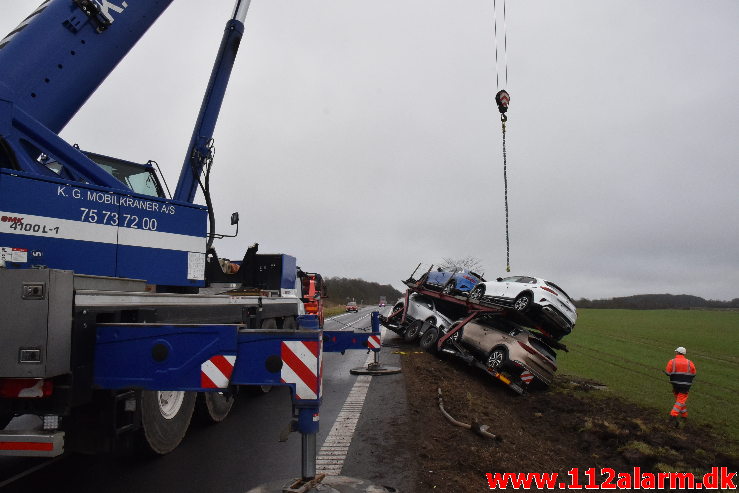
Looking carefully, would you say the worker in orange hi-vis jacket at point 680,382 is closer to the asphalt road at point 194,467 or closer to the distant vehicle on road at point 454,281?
the asphalt road at point 194,467

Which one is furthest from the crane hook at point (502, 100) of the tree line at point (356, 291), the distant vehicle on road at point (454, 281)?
the tree line at point (356, 291)

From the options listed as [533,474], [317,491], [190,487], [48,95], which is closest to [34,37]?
[48,95]

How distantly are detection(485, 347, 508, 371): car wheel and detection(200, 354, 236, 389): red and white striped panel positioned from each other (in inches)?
A: 391

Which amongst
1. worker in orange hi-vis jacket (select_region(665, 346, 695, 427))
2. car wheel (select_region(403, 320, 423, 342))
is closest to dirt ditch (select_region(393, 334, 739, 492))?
worker in orange hi-vis jacket (select_region(665, 346, 695, 427))

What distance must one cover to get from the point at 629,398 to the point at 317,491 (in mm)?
11106

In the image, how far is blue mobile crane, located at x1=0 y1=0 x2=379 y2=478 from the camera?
11.3ft

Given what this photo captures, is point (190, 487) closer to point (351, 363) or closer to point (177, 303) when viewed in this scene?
point (177, 303)

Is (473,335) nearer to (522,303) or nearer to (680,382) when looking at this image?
(522,303)

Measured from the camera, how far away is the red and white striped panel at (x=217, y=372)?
11.7 ft

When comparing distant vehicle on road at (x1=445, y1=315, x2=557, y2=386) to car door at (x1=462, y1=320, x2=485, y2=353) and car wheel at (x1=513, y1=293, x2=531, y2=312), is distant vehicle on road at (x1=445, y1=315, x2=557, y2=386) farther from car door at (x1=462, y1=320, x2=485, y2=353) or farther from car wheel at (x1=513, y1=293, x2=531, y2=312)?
car wheel at (x1=513, y1=293, x2=531, y2=312)

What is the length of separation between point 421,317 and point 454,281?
6.01 feet

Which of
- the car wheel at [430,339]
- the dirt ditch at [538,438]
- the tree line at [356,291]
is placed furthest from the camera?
the tree line at [356,291]

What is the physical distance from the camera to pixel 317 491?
4.01 meters

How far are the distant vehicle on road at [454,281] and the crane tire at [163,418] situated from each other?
520 inches
